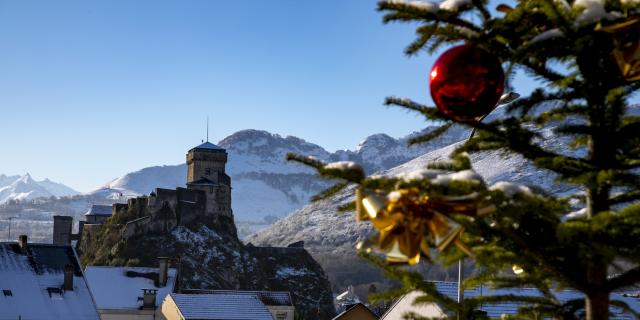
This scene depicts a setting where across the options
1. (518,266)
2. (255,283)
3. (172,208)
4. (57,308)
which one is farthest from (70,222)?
(518,266)

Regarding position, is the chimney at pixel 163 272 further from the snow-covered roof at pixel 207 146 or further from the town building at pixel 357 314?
the snow-covered roof at pixel 207 146

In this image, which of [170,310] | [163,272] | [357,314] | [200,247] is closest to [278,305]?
[163,272]

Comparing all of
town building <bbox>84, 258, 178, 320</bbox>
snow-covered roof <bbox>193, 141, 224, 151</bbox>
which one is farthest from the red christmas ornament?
snow-covered roof <bbox>193, 141, 224, 151</bbox>

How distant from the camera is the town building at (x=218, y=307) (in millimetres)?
42688

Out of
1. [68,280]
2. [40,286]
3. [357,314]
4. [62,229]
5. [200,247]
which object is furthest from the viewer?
[62,229]

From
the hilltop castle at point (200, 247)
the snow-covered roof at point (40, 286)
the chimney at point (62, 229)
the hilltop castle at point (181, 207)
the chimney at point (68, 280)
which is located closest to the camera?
the snow-covered roof at point (40, 286)

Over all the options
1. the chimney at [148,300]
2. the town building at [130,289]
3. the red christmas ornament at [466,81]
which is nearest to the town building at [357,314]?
the town building at [130,289]

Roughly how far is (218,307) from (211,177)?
73526 mm

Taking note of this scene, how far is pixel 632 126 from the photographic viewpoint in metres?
5.41

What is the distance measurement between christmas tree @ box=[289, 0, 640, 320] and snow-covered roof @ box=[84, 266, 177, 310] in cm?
5199

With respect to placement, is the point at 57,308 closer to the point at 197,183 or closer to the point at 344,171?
the point at 344,171

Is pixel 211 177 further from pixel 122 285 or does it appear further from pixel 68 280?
pixel 68 280

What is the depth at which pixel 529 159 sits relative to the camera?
18.2 feet

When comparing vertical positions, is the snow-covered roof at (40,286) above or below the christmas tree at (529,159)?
below
